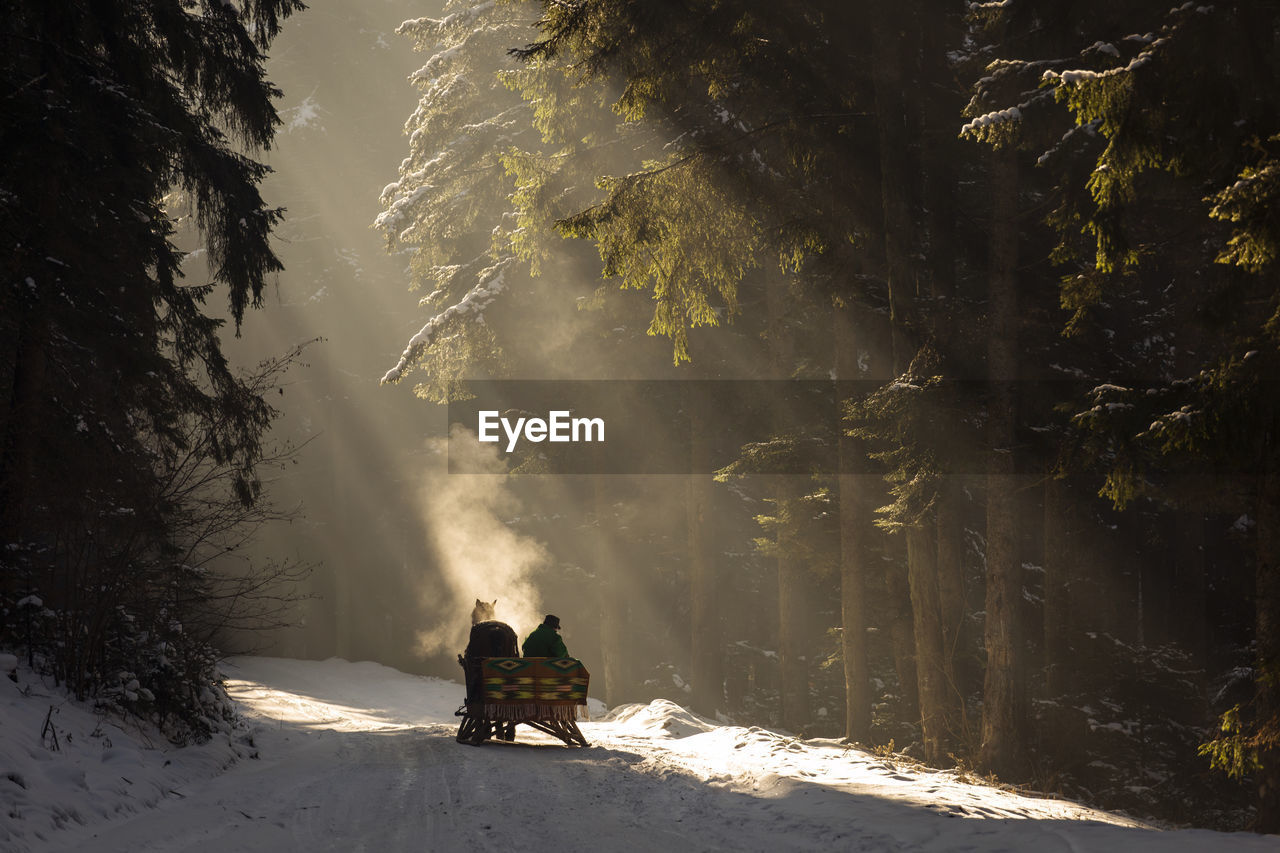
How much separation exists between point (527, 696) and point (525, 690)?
81 millimetres

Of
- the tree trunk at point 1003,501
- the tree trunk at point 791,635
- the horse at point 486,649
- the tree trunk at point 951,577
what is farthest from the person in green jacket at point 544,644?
the tree trunk at point 791,635

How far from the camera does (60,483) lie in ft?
32.7

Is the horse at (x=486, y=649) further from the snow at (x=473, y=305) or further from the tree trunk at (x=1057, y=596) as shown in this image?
the snow at (x=473, y=305)

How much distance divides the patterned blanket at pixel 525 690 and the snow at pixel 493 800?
1.79 feet

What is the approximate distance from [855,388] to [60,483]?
1164 cm

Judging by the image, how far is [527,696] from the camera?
41.2 feet

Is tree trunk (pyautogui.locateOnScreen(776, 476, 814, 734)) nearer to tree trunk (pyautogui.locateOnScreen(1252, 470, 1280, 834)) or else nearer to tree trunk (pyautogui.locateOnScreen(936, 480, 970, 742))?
tree trunk (pyautogui.locateOnScreen(936, 480, 970, 742))

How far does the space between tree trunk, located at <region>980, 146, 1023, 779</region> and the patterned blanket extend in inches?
217

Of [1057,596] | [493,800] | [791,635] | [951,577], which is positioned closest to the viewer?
[493,800]

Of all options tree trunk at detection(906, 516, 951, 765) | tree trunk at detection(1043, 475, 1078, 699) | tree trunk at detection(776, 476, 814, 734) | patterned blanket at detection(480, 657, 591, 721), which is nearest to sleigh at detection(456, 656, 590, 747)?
patterned blanket at detection(480, 657, 591, 721)

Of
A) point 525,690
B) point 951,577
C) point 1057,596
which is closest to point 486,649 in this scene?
point 525,690

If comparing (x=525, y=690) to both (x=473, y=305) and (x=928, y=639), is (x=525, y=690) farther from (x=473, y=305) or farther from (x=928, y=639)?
(x=473, y=305)

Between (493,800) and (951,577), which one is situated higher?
(951,577)

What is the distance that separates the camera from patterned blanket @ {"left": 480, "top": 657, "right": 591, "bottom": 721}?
12547 mm
